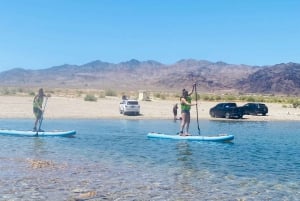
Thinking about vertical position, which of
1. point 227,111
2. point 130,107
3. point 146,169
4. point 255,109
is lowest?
point 146,169

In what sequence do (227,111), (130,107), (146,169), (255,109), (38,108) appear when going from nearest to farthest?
(146,169), (38,108), (130,107), (227,111), (255,109)

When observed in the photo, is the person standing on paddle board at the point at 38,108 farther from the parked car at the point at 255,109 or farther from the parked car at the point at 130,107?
the parked car at the point at 255,109

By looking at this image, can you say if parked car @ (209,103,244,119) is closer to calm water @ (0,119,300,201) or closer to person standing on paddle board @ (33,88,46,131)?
calm water @ (0,119,300,201)

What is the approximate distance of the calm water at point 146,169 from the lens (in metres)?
12.1

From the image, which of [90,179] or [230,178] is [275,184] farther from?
[90,179]

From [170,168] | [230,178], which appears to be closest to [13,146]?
[170,168]

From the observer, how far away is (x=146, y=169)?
15.5 m

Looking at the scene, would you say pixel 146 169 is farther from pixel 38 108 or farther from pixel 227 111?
pixel 227 111

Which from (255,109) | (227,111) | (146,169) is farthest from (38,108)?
(255,109)

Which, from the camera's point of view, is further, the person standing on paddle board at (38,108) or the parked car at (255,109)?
the parked car at (255,109)

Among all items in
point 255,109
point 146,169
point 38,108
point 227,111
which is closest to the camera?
point 146,169

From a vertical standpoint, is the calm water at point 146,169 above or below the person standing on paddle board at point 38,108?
below

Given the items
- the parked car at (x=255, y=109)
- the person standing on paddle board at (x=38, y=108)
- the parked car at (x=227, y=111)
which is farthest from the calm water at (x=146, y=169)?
the parked car at (x=255, y=109)

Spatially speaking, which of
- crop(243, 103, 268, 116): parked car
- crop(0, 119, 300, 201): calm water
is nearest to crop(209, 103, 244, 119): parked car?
crop(243, 103, 268, 116): parked car
